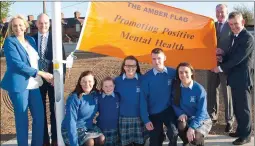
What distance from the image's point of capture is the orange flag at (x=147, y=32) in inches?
185

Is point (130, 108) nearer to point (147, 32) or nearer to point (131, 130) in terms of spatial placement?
point (131, 130)

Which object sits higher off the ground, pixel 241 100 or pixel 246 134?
pixel 241 100

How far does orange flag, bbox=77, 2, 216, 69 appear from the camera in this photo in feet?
15.4

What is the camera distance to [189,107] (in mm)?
4453

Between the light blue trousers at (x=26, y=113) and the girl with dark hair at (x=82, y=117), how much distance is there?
403mm

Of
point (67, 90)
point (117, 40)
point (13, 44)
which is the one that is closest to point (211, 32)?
point (117, 40)

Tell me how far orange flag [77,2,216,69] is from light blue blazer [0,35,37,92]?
770 millimetres

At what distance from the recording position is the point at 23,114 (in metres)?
4.32

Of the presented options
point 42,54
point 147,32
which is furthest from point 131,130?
point 42,54

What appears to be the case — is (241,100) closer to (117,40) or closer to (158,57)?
(158,57)

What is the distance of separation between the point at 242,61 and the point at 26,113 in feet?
9.68

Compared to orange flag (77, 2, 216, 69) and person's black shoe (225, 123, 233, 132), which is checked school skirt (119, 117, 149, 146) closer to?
orange flag (77, 2, 216, 69)

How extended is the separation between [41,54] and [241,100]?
9.20ft

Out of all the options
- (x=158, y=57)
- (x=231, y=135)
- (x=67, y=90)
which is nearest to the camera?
(x=158, y=57)
